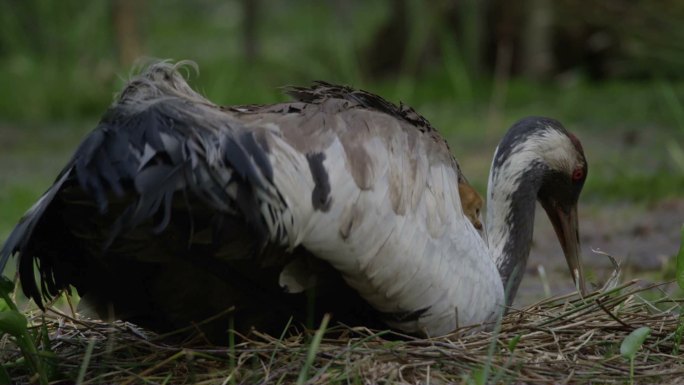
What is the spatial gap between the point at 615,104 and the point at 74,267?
27.8ft

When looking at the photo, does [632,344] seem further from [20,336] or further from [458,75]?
[458,75]

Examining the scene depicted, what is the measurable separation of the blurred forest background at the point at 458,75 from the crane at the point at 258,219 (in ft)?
11.6

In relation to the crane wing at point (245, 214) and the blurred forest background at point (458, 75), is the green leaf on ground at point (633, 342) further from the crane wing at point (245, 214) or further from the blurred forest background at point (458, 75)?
the blurred forest background at point (458, 75)

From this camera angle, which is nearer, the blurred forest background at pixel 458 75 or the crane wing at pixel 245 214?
the crane wing at pixel 245 214

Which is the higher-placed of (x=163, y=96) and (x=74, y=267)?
(x=163, y=96)

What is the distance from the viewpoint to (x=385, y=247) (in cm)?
411

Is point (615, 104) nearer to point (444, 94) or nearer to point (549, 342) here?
point (444, 94)

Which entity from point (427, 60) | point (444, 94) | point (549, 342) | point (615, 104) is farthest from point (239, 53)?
point (549, 342)

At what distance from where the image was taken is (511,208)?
5395mm

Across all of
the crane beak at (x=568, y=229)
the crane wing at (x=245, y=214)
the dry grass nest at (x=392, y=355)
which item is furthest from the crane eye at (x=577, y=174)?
the crane wing at (x=245, y=214)

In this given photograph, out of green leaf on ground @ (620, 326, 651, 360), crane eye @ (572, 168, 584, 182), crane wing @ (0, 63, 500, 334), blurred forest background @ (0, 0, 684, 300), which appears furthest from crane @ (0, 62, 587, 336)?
blurred forest background @ (0, 0, 684, 300)

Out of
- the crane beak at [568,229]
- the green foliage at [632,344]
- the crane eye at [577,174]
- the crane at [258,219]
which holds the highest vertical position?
the crane at [258,219]

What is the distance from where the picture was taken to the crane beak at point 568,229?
5.77 metres

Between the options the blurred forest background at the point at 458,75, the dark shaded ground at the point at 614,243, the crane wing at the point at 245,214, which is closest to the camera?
the crane wing at the point at 245,214
